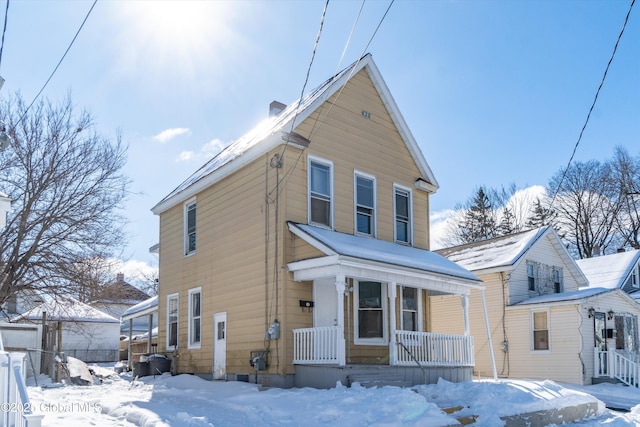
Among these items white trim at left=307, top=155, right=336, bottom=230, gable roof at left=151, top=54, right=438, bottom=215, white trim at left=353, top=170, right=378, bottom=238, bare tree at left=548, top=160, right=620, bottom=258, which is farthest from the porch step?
bare tree at left=548, top=160, right=620, bottom=258

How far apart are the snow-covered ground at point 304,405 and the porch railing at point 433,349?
1055 millimetres

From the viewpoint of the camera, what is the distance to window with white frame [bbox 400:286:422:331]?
1617 cm

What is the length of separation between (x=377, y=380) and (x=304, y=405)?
249 cm

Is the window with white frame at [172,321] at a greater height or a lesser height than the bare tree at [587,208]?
lesser

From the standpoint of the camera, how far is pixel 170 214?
19484 mm

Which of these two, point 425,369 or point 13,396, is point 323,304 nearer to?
point 425,369

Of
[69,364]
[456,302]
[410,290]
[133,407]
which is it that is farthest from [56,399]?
[456,302]

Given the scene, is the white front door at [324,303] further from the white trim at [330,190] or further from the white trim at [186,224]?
the white trim at [186,224]

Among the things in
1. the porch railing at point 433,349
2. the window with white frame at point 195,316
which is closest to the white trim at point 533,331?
the porch railing at point 433,349

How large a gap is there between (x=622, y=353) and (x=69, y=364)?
62.1ft

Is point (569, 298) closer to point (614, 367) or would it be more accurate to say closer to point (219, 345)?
point (614, 367)

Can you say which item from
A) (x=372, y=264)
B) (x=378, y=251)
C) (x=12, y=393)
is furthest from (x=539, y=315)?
(x=12, y=393)

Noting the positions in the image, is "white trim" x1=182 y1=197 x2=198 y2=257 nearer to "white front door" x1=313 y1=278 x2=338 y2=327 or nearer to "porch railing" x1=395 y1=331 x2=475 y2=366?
"white front door" x1=313 y1=278 x2=338 y2=327

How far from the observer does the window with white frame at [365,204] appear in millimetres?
15969
